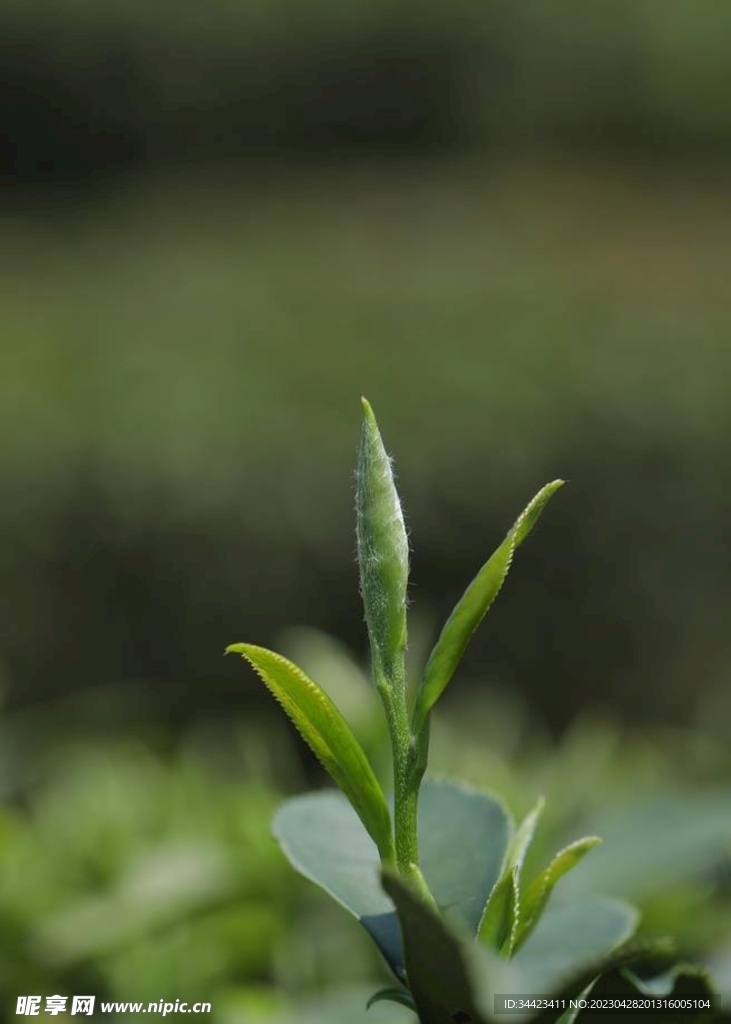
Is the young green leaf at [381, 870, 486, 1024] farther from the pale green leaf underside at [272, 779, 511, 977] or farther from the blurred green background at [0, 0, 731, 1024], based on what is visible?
the blurred green background at [0, 0, 731, 1024]

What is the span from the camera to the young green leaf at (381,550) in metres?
0.56

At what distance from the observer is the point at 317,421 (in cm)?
489

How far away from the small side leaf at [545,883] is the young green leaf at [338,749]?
0.23 ft

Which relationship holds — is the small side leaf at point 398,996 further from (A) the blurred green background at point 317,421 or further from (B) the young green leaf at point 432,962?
(A) the blurred green background at point 317,421

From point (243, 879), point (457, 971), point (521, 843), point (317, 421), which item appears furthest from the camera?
point (317, 421)

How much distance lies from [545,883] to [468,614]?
0.13m

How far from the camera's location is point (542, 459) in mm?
4586

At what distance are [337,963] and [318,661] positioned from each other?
55cm

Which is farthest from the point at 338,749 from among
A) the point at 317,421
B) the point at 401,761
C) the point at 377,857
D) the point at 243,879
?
the point at 317,421

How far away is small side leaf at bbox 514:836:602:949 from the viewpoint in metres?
0.61

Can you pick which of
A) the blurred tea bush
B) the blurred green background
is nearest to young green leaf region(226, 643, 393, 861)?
the blurred tea bush

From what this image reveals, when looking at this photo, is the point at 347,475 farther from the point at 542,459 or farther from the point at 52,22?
the point at 52,22

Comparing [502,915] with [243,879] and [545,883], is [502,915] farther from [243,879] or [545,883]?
[243,879]

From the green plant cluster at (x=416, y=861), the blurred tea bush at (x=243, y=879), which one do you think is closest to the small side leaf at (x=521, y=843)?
the green plant cluster at (x=416, y=861)
